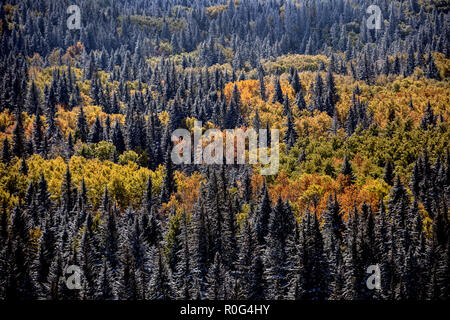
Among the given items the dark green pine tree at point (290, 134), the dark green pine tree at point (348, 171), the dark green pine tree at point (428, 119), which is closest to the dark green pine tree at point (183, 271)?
the dark green pine tree at point (348, 171)

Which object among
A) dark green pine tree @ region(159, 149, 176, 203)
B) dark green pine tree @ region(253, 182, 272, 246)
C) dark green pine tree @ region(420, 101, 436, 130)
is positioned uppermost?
dark green pine tree @ region(420, 101, 436, 130)

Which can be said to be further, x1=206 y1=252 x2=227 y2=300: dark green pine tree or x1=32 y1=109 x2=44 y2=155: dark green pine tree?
x1=32 y1=109 x2=44 y2=155: dark green pine tree

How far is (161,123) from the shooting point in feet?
636

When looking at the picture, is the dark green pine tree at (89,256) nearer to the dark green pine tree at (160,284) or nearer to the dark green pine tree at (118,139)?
the dark green pine tree at (160,284)

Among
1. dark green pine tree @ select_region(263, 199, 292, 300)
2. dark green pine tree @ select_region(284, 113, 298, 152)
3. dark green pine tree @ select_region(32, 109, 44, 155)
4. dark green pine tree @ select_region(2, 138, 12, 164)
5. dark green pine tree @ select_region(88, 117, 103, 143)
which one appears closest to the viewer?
dark green pine tree @ select_region(263, 199, 292, 300)

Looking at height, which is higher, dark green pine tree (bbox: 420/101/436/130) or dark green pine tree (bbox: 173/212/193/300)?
dark green pine tree (bbox: 420/101/436/130)

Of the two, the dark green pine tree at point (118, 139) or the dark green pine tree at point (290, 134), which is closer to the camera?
the dark green pine tree at point (118, 139)

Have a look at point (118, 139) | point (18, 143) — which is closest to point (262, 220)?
point (118, 139)

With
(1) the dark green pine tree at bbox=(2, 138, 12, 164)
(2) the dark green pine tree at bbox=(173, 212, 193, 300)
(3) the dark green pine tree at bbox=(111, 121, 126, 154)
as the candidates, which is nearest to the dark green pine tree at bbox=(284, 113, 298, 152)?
(3) the dark green pine tree at bbox=(111, 121, 126, 154)

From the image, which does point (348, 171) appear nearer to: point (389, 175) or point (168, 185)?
point (389, 175)

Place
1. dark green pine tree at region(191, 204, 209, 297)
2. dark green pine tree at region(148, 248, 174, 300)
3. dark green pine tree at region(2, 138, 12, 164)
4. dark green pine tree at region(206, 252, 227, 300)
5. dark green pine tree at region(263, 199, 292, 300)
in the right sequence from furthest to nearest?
dark green pine tree at region(2, 138, 12, 164), dark green pine tree at region(191, 204, 209, 297), dark green pine tree at region(148, 248, 174, 300), dark green pine tree at region(263, 199, 292, 300), dark green pine tree at region(206, 252, 227, 300)

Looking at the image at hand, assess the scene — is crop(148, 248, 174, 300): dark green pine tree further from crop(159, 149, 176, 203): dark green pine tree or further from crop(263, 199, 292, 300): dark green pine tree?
crop(159, 149, 176, 203): dark green pine tree

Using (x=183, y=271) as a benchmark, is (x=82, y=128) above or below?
above

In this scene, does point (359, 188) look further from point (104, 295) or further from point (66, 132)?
point (66, 132)
